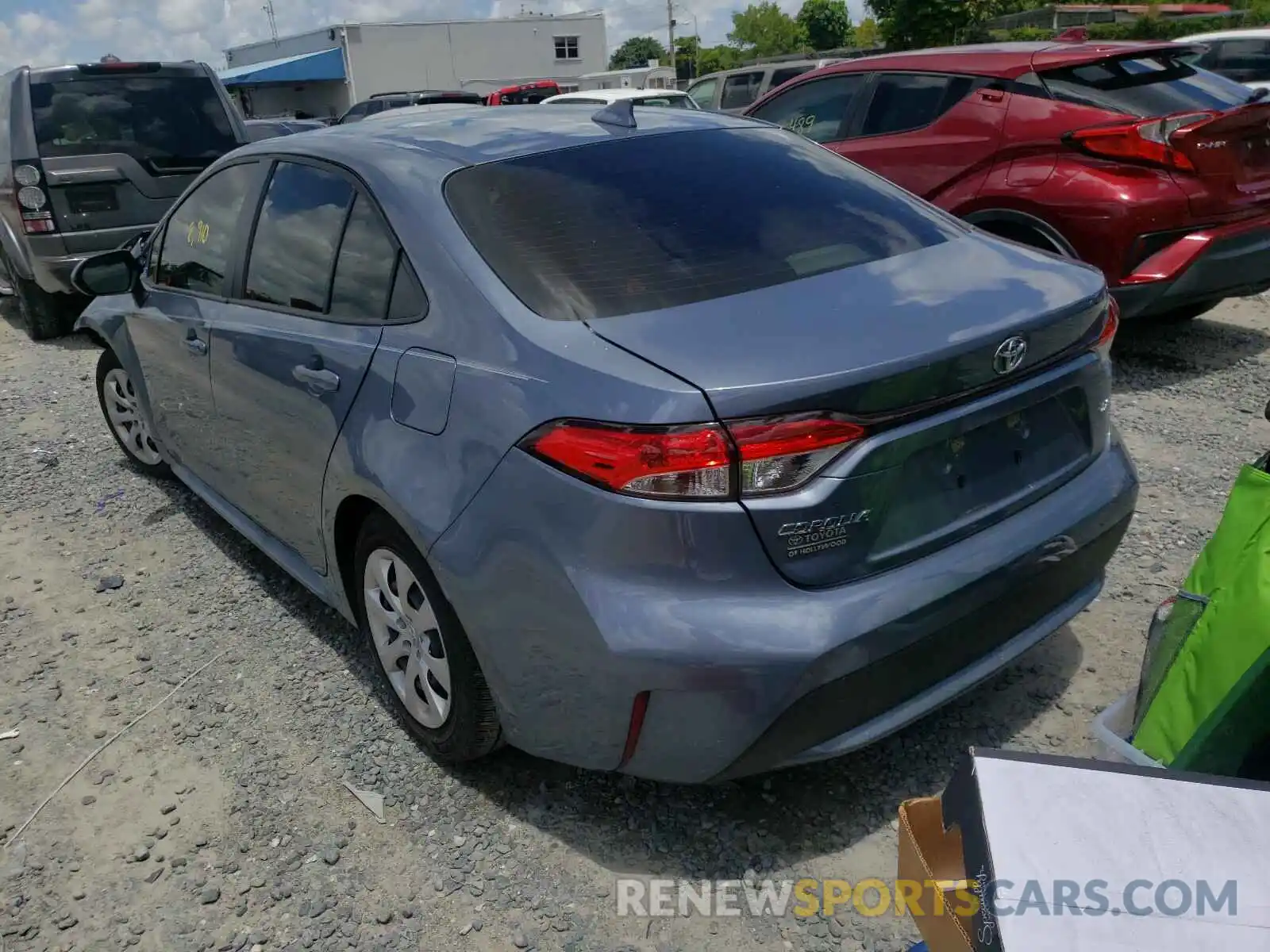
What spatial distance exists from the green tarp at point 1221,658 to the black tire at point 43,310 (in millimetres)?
7929

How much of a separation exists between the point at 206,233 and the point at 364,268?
4.29 feet

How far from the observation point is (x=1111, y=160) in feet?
15.9

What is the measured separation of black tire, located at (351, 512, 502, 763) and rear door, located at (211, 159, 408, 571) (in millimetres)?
318

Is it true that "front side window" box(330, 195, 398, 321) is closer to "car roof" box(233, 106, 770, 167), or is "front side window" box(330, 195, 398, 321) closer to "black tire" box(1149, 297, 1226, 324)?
"car roof" box(233, 106, 770, 167)

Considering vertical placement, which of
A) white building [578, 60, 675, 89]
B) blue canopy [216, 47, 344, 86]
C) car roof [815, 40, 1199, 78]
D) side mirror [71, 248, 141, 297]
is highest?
blue canopy [216, 47, 344, 86]

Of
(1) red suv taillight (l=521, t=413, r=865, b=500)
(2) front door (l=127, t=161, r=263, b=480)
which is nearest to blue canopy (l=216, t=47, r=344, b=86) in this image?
(2) front door (l=127, t=161, r=263, b=480)

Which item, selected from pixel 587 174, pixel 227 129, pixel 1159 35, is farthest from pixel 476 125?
pixel 1159 35

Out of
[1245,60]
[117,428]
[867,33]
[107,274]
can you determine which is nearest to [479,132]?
[107,274]

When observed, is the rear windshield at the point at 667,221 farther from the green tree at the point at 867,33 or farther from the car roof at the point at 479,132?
the green tree at the point at 867,33

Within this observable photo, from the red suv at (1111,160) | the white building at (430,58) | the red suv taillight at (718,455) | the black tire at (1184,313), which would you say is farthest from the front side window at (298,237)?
the white building at (430,58)

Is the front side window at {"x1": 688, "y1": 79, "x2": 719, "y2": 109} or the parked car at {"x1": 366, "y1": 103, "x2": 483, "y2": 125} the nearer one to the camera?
the parked car at {"x1": 366, "y1": 103, "x2": 483, "y2": 125}

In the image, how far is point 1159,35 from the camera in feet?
83.7

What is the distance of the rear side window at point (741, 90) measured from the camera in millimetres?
14898

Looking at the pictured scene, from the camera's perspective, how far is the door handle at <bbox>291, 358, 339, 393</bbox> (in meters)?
2.67
